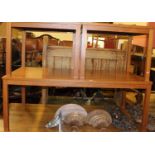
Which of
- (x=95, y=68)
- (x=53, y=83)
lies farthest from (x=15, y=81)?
(x=95, y=68)

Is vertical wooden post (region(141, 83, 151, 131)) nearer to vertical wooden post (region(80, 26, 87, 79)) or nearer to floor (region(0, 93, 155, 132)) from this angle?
floor (region(0, 93, 155, 132))

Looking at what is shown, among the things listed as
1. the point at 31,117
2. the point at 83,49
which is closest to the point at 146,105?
the point at 83,49

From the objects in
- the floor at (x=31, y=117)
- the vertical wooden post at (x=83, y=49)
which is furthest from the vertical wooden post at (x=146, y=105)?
the vertical wooden post at (x=83, y=49)

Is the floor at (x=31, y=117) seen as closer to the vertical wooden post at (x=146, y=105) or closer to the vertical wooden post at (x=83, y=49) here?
the vertical wooden post at (x=146, y=105)

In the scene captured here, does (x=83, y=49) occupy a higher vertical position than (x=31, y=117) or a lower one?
higher

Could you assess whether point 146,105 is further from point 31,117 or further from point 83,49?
point 31,117

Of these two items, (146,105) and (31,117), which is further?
(31,117)

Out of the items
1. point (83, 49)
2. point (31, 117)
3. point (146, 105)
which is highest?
point (83, 49)

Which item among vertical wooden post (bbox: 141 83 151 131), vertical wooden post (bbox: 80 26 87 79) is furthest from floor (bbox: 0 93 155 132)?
vertical wooden post (bbox: 80 26 87 79)

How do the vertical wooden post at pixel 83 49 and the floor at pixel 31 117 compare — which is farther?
the floor at pixel 31 117
